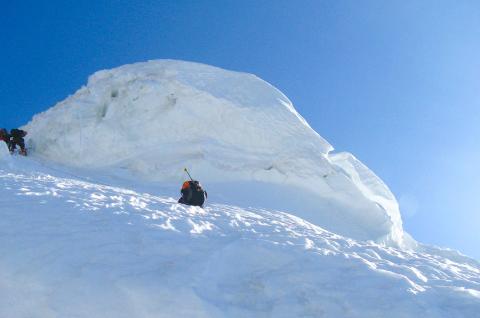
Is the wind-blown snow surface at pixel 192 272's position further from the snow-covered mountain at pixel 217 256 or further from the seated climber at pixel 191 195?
the seated climber at pixel 191 195

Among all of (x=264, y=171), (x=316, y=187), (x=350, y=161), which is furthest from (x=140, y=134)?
(x=350, y=161)

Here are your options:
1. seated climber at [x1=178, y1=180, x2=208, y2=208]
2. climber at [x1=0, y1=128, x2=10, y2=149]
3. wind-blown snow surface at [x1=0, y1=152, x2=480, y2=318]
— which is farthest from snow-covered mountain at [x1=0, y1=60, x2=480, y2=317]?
climber at [x1=0, y1=128, x2=10, y2=149]

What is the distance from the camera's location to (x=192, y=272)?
611 cm

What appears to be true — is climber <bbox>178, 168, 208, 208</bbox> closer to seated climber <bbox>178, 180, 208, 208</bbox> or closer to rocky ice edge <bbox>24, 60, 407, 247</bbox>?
seated climber <bbox>178, 180, 208, 208</bbox>

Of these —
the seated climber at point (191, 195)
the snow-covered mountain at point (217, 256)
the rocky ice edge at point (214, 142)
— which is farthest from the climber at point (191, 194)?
the rocky ice edge at point (214, 142)

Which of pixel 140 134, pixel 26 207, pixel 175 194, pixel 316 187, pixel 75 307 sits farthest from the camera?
pixel 140 134

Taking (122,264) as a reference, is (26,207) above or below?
above

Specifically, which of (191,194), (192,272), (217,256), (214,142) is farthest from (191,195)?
(214,142)

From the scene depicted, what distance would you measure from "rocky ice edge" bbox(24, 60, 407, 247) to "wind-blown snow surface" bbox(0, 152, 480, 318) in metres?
9.24

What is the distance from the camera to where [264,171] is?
1920 cm

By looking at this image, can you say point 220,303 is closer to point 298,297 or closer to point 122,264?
point 298,297

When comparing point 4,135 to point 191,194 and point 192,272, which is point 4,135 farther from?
point 192,272

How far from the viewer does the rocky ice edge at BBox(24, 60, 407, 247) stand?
730 inches

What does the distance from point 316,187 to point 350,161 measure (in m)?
5.99
